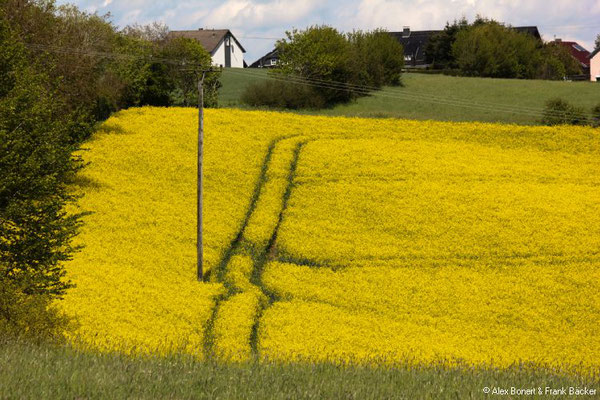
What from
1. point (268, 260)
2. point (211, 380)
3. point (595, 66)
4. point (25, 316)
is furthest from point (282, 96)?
point (595, 66)

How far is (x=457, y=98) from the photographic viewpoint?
8331cm

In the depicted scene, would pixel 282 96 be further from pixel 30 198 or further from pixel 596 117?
pixel 30 198

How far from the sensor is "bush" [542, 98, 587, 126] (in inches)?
2498

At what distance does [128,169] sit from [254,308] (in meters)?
20.4

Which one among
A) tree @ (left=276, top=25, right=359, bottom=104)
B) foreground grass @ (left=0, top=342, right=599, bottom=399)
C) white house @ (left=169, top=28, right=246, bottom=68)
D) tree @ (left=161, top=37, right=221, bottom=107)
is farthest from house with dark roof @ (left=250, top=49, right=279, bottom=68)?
foreground grass @ (left=0, top=342, right=599, bottom=399)

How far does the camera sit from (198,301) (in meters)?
31.7

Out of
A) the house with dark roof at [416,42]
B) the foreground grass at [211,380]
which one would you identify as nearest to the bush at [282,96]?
the foreground grass at [211,380]

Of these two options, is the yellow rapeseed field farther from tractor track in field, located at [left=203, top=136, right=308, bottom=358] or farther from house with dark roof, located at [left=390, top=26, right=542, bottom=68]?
house with dark roof, located at [left=390, top=26, right=542, bottom=68]

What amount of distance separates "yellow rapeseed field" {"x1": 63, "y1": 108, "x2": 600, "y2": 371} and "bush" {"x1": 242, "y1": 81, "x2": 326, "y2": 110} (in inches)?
569

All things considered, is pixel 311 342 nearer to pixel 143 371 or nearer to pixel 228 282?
pixel 228 282

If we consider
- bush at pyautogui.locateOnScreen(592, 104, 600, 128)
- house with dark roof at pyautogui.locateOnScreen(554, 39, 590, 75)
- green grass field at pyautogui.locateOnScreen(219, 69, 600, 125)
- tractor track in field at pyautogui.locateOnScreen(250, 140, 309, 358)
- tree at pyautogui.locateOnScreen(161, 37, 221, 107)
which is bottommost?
tractor track in field at pyautogui.locateOnScreen(250, 140, 309, 358)

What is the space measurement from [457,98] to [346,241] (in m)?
47.8

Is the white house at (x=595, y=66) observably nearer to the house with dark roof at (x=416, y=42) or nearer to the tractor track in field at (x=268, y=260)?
the house with dark roof at (x=416, y=42)

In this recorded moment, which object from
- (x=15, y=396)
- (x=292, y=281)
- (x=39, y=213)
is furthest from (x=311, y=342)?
(x=15, y=396)
